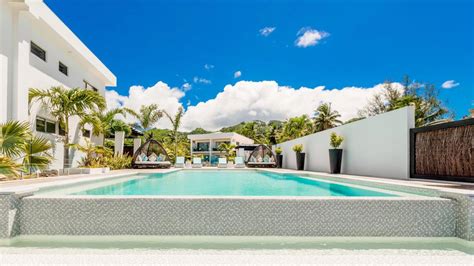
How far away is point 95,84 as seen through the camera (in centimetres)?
1744

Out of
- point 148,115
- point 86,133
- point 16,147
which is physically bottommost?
point 16,147

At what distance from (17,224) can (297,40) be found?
67.6 feet

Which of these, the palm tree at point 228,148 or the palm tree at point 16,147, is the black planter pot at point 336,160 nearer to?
the palm tree at point 16,147

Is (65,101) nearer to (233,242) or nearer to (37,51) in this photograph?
(37,51)

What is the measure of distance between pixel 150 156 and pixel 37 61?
8657 mm

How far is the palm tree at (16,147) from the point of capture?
252 inches

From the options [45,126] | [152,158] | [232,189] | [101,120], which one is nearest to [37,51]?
[45,126]

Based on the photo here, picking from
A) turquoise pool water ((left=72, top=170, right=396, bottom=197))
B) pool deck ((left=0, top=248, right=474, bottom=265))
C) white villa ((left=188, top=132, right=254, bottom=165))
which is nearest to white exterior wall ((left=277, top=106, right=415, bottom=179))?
turquoise pool water ((left=72, top=170, right=396, bottom=197))

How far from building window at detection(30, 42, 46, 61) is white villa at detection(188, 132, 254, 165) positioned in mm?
22012

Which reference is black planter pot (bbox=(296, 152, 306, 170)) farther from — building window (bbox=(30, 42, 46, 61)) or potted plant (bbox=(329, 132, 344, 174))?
building window (bbox=(30, 42, 46, 61))

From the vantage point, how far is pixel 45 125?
1190 cm

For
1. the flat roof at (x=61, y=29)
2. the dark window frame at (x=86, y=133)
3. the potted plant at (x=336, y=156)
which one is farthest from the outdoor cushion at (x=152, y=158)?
the potted plant at (x=336, y=156)

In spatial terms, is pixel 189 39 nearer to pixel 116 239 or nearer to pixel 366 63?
pixel 366 63

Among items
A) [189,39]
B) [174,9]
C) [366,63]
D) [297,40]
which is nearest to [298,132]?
[366,63]
